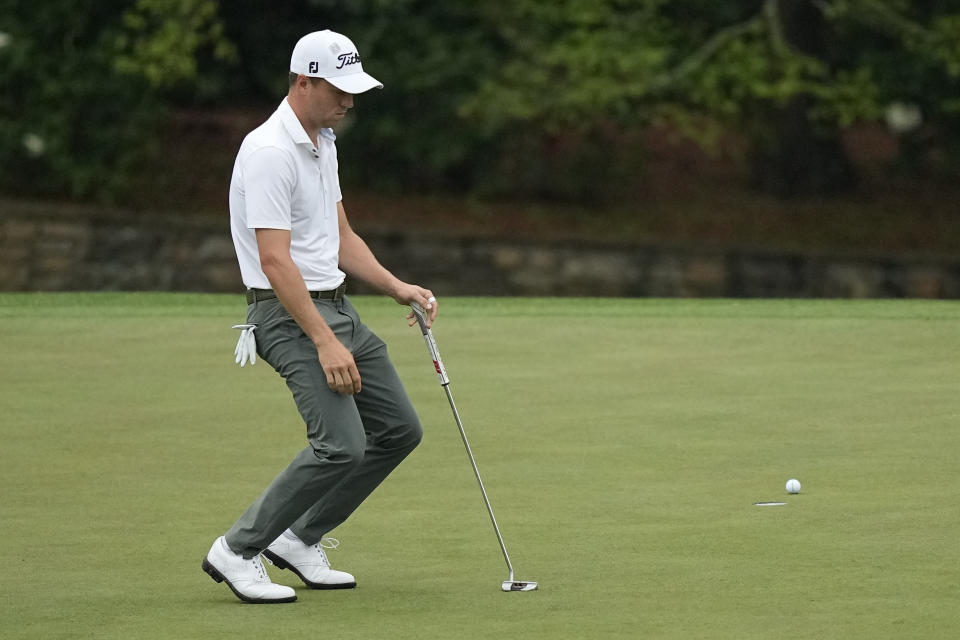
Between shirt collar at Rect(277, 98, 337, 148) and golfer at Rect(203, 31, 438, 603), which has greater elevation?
shirt collar at Rect(277, 98, 337, 148)

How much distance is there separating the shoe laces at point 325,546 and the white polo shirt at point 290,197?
2.84 feet

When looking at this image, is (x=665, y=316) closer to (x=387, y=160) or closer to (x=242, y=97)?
(x=387, y=160)

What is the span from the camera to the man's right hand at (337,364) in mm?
5801

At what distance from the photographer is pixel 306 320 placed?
228 inches

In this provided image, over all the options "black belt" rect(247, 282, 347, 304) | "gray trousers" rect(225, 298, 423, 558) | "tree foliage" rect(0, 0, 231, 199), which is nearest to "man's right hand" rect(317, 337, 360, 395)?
"gray trousers" rect(225, 298, 423, 558)

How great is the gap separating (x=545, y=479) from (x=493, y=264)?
17.0 metres

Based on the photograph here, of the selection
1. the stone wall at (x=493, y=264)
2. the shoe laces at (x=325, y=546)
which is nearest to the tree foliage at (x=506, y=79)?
the stone wall at (x=493, y=264)

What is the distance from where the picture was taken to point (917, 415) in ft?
30.4

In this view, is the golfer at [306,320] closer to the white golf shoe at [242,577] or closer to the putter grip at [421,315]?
the white golf shoe at [242,577]

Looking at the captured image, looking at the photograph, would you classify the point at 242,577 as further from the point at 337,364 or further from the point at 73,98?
the point at 73,98

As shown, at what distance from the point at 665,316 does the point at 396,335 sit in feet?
6.68

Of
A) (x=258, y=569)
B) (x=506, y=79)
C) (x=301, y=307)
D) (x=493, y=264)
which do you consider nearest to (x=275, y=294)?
(x=301, y=307)

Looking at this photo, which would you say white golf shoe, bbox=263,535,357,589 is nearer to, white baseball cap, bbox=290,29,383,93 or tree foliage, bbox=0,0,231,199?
white baseball cap, bbox=290,29,383,93

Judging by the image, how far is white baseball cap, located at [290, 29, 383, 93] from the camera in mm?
5844
